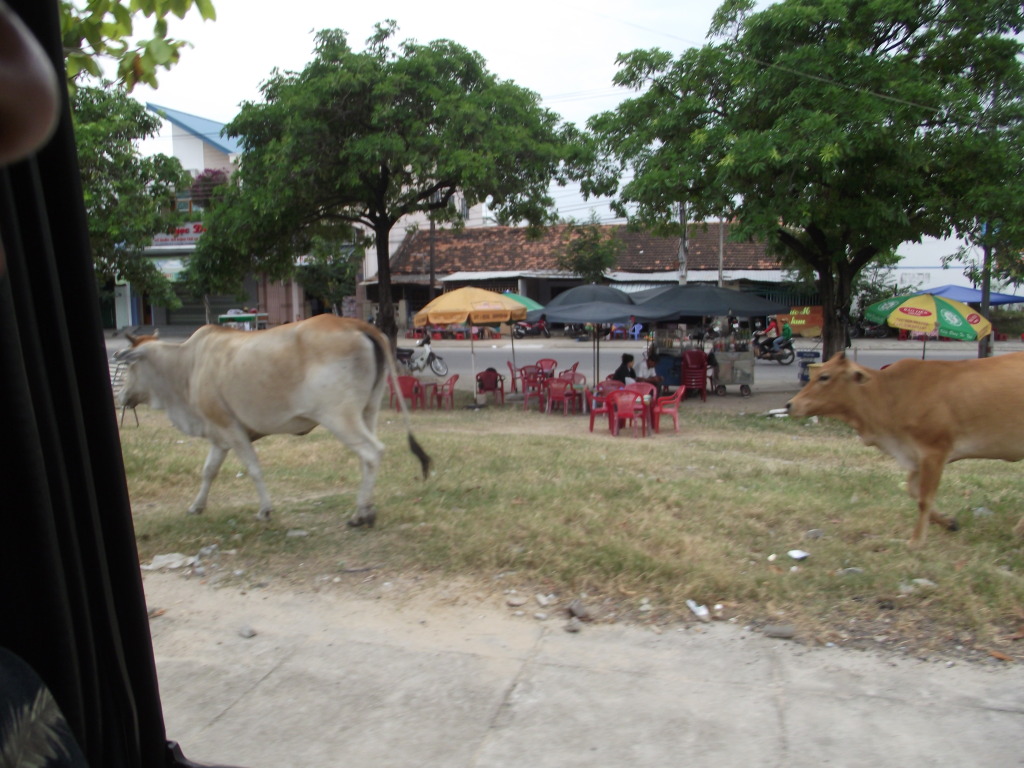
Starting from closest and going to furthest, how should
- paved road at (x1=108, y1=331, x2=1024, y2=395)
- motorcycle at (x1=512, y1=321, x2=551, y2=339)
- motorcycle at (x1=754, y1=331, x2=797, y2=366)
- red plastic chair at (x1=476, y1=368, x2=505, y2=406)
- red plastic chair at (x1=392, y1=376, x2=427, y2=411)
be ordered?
red plastic chair at (x1=392, y1=376, x2=427, y2=411) → red plastic chair at (x1=476, y1=368, x2=505, y2=406) → paved road at (x1=108, y1=331, x2=1024, y2=395) → motorcycle at (x1=754, y1=331, x2=797, y2=366) → motorcycle at (x1=512, y1=321, x2=551, y2=339)

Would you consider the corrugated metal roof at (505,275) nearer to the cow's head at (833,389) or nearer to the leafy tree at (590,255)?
the leafy tree at (590,255)

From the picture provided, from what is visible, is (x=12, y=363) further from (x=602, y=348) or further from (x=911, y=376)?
(x=602, y=348)

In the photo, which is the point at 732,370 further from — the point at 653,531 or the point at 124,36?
the point at 124,36

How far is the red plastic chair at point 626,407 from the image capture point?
39.5 feet

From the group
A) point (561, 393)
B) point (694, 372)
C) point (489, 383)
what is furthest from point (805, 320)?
point (561, 393)

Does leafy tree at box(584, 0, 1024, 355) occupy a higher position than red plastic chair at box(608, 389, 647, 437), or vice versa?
leafy tree at box(584, 0, 1024, 355)

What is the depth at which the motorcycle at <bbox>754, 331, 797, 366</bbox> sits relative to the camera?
25.2m

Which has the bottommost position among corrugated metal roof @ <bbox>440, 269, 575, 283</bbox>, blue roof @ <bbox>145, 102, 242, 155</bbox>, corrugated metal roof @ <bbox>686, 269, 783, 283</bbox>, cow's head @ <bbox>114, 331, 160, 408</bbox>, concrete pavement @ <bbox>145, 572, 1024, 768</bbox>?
concrete pavement @ <bbox>145, 572, 1024, 768</bbox>

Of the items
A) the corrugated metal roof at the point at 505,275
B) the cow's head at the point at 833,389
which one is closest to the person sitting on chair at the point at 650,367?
A: the cow's head at the point at 833,389

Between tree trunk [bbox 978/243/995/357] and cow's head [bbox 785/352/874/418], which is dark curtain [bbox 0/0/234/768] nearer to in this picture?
cow's head [bbox 785/352/874/418]

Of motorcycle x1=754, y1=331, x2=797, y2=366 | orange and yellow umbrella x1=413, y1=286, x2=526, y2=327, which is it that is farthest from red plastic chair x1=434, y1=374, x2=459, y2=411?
motorcycle x1=754, y1=331, x2=797, y2=366

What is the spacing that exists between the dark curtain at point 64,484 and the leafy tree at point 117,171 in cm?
1263

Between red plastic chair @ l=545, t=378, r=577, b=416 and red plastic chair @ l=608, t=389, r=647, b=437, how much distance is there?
8.11ft

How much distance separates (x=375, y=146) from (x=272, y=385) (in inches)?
336
